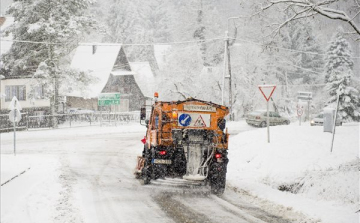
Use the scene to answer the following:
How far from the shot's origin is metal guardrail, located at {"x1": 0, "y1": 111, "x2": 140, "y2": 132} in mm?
33659

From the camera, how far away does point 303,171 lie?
40.9 feet

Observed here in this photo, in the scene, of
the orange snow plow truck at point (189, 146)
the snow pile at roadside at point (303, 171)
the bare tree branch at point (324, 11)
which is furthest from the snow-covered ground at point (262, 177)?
the bare tree branch at point (324, 11)

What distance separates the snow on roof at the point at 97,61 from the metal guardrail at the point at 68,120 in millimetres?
5618

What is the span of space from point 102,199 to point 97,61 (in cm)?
4094

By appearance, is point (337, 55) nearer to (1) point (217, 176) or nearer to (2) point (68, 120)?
(2) point (68, 120)

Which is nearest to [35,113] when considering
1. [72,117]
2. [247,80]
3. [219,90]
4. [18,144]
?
[72,117]

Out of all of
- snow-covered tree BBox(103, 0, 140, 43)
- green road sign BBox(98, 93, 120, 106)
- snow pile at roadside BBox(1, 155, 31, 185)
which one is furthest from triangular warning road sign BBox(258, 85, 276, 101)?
snow-covered tree BBox(103, 0, 140, 43)

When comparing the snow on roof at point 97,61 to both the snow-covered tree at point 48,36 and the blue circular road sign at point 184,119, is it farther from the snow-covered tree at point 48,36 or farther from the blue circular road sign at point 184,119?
the blue circular road sign at point 184,119

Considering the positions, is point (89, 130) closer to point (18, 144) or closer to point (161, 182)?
point (18, 144)

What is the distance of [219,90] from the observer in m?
42.4

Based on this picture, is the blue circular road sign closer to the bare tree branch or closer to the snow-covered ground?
the snow-covered ground

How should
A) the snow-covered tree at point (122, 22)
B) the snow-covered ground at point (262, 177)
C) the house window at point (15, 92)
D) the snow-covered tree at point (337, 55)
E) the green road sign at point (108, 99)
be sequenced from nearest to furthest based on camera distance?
1. the snow-covered ground at point (262, 177)
2. the house window at point (15, 92)
3. the green road sign at point (108, 99)
4. the snow-covered tree at point (337, 55)
5. the snow-covered tree at point (122, 22)

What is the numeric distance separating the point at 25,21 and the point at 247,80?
2404cm

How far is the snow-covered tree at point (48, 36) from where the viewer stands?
109ft
